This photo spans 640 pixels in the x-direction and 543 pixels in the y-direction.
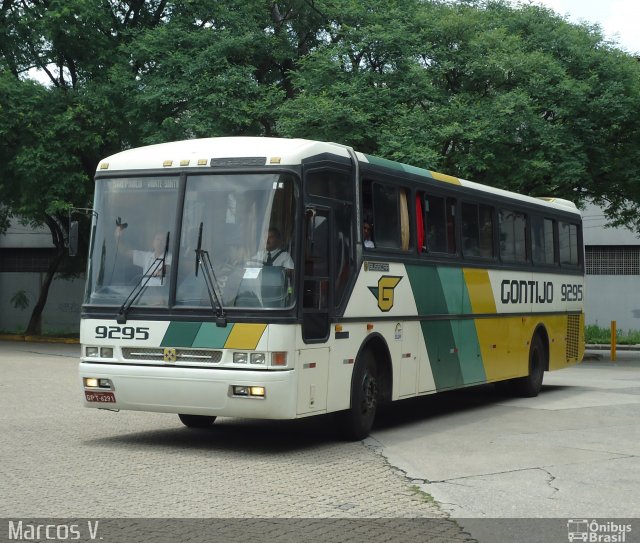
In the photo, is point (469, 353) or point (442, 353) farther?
point (469, 353)

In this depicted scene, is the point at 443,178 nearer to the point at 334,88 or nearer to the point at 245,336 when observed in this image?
the point at 245,336

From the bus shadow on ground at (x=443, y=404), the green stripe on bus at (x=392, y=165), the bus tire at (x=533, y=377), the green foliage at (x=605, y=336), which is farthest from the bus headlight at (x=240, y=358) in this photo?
the green foliage at (x=605, y=336)

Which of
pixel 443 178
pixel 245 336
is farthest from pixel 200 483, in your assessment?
pixel 443 178

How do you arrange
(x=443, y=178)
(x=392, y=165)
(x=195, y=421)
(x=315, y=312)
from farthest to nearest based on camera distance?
(x=443, y=178) → (x=392, y=165) → (x=195, y=421) → (x=315, y=312)

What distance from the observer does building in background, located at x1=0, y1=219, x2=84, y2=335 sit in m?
44.7

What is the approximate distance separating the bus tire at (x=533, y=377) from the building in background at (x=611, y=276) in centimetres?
2466

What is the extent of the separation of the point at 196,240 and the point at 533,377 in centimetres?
876

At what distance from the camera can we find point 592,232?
4300 centimetres

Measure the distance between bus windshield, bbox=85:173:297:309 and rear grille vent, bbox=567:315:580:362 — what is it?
33.5 feet

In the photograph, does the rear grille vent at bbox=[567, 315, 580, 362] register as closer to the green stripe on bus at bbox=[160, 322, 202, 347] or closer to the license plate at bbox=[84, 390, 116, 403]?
the green stripe on bus at bbox=[160, 322, 202, 347]

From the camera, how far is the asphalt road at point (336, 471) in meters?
7.80

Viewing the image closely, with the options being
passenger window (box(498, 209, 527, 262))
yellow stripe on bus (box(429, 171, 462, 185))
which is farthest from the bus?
passenger window (box(498, 209, 527, 262))

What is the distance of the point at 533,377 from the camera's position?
60.2 feet

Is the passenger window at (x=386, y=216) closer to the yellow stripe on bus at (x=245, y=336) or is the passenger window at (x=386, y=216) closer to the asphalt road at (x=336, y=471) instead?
the asphalt road at (x=336, y=471)
